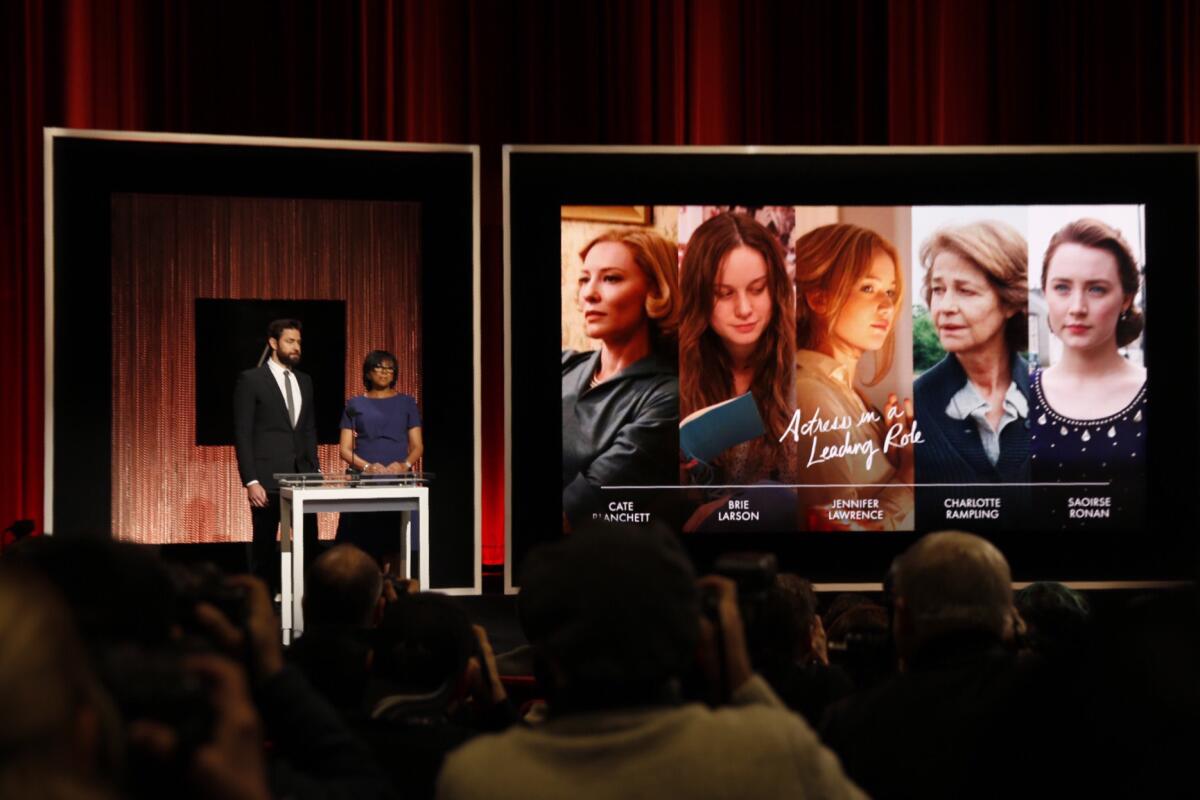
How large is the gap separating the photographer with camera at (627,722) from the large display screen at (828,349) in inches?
179

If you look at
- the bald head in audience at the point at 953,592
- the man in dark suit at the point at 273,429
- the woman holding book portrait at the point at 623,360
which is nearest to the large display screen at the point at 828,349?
the woman holding book portrait at the point at 623,360

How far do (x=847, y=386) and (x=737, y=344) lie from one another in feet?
1.71

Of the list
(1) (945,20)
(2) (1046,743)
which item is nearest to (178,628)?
(2) (1046,743)

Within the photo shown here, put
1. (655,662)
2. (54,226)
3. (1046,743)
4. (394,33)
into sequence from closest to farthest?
(655,662) → (1046,743) → (54,226) → (394,33)

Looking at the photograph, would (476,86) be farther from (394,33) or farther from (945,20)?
(945,20)

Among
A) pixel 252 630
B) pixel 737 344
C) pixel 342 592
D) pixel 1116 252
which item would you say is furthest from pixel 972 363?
pixel 252 630

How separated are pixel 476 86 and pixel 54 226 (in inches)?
93.8

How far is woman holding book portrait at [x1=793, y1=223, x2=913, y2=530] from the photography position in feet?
19.0

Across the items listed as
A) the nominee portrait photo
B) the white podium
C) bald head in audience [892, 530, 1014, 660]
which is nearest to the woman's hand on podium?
bald head in audience [892, 530, 1014, 660]

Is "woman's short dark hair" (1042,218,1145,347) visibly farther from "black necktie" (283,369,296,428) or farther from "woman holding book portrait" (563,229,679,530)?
"black necktie" (283,369,296,428)

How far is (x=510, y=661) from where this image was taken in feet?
11.0

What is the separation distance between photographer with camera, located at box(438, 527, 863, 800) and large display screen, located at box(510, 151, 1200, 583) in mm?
4551

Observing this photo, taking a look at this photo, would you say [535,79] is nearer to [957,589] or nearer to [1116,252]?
[1116,252]

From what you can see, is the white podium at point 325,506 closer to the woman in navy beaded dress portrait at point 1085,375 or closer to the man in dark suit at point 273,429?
the man in dark suit at point 273,429
